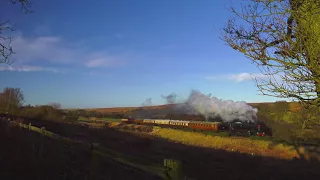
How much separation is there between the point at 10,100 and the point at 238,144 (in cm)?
5247

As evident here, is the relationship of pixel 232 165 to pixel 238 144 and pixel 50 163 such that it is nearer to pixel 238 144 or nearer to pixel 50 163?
pixel 238 144

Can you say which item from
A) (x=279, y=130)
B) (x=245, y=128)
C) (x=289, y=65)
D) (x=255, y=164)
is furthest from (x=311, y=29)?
(x=245, y=128)

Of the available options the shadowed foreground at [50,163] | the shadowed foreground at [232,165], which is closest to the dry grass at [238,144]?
the shadowed foreground at [232,165]

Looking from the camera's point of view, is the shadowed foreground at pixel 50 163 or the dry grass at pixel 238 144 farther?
the dry grass at pixel 238 144

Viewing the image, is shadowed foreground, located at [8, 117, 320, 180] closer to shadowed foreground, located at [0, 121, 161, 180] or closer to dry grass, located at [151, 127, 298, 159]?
dry grass, located at [151, 127, 298, 159]

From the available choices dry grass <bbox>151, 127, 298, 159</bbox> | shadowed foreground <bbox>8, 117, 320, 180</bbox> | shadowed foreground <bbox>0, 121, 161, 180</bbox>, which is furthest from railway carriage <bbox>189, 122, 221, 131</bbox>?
shadowed foreground <bbox>0, 121, 161, 180</bbox>

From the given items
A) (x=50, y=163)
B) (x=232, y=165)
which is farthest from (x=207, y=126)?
(x=50, y=163)

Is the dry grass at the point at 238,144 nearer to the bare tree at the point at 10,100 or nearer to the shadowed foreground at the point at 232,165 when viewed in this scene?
the shadowed foreground at the point at 232,165

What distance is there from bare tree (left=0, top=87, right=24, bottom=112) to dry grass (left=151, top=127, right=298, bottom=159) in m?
33.6

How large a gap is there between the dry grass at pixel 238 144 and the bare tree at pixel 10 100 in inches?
1321

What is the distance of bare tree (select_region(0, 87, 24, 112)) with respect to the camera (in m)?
57.0

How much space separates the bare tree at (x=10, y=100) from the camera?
5700cm

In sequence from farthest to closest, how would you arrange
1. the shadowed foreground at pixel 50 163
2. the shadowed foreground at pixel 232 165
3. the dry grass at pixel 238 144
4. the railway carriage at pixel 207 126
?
the railway carriage at pixel 207 126 < the dry grass at pixel 238 144 < the shadowed foreground at pixel 232 165 < the shadowed foreground at pixel 50 163

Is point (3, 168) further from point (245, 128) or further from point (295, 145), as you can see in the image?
point (245, 128)
